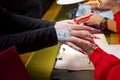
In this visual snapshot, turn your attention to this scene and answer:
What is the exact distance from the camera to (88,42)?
1.06 m

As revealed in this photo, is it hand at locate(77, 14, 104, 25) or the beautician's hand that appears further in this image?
hand at locate(77, 14, 104, 25)

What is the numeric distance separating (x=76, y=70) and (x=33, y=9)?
74 cm

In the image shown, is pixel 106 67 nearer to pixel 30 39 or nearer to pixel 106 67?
pixel 106 67

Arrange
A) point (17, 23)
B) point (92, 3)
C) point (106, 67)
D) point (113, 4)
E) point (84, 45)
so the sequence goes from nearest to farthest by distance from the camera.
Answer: point (106, 67), point (84, 45), point (113, 4), point (17, 23), point (92, 3)

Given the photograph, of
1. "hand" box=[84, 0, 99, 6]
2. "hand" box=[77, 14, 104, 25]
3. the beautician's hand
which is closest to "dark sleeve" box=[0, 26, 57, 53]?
the beautician's hand

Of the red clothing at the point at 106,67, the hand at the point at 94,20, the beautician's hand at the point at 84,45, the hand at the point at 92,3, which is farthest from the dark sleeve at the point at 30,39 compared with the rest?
the hand at the point at 92,3

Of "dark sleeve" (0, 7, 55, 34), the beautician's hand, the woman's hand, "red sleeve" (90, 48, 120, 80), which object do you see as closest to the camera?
"red sleeve" (90, 48, 120, 80)

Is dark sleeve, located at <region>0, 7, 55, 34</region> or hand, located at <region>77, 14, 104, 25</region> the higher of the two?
dark sleeve, located at <region>0, 7, 55, 34</region>

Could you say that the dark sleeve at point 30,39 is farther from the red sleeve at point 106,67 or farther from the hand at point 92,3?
the hand at point 92,3

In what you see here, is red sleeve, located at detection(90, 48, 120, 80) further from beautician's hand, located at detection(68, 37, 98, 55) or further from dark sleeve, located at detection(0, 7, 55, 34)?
dark sleeve, located at detection(0, 7, 55, 34)

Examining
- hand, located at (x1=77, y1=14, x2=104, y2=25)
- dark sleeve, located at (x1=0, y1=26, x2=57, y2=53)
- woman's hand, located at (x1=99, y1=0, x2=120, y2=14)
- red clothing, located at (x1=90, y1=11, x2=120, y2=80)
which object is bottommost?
hand, located at (x1=77, y1=14, x2=104, y2=25)

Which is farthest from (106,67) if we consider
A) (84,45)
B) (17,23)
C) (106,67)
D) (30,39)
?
(17,23)

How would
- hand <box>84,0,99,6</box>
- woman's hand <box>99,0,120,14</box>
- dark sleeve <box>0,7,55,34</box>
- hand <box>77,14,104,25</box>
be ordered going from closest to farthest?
woman's hand <box>99,0,120,14</box>
dark sleeve <box>0,7,55,34</box>
hand <box>77,14,104,25</box>
hand <box>84,0,99,6</box>

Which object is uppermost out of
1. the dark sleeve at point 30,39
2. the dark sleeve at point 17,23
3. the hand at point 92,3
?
the dark sleeve at point 30,39
